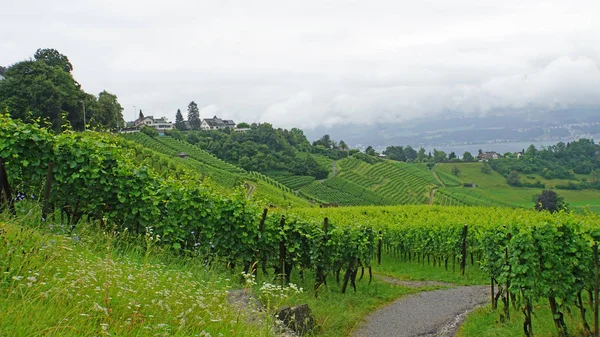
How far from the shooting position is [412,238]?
85.0 ft

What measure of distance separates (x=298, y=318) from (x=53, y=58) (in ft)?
204

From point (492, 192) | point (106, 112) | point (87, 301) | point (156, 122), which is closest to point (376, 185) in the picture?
point (492, 192)

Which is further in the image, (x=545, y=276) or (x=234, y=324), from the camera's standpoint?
(x=545, y=276)

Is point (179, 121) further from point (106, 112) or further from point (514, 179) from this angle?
point (514, 179)

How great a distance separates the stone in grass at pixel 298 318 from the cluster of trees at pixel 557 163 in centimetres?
14147

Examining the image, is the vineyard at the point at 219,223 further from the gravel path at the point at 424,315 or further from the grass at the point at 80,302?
the grass at the point at 80,302

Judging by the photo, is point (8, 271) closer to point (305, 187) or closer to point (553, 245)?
point (553, 245)

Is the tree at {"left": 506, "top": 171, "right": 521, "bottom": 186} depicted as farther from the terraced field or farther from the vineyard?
the vineyard

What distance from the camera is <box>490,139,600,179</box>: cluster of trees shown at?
136 meters

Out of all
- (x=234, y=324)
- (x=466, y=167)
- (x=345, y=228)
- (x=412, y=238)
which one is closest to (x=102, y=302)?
(x=234, y=324)

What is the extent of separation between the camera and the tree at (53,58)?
5797 cm

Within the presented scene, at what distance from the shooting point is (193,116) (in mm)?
150250

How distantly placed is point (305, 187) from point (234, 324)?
89469mm

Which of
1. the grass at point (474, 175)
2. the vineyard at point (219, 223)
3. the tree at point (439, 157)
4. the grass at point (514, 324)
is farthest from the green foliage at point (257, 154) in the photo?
the grass at point (514, 324)
